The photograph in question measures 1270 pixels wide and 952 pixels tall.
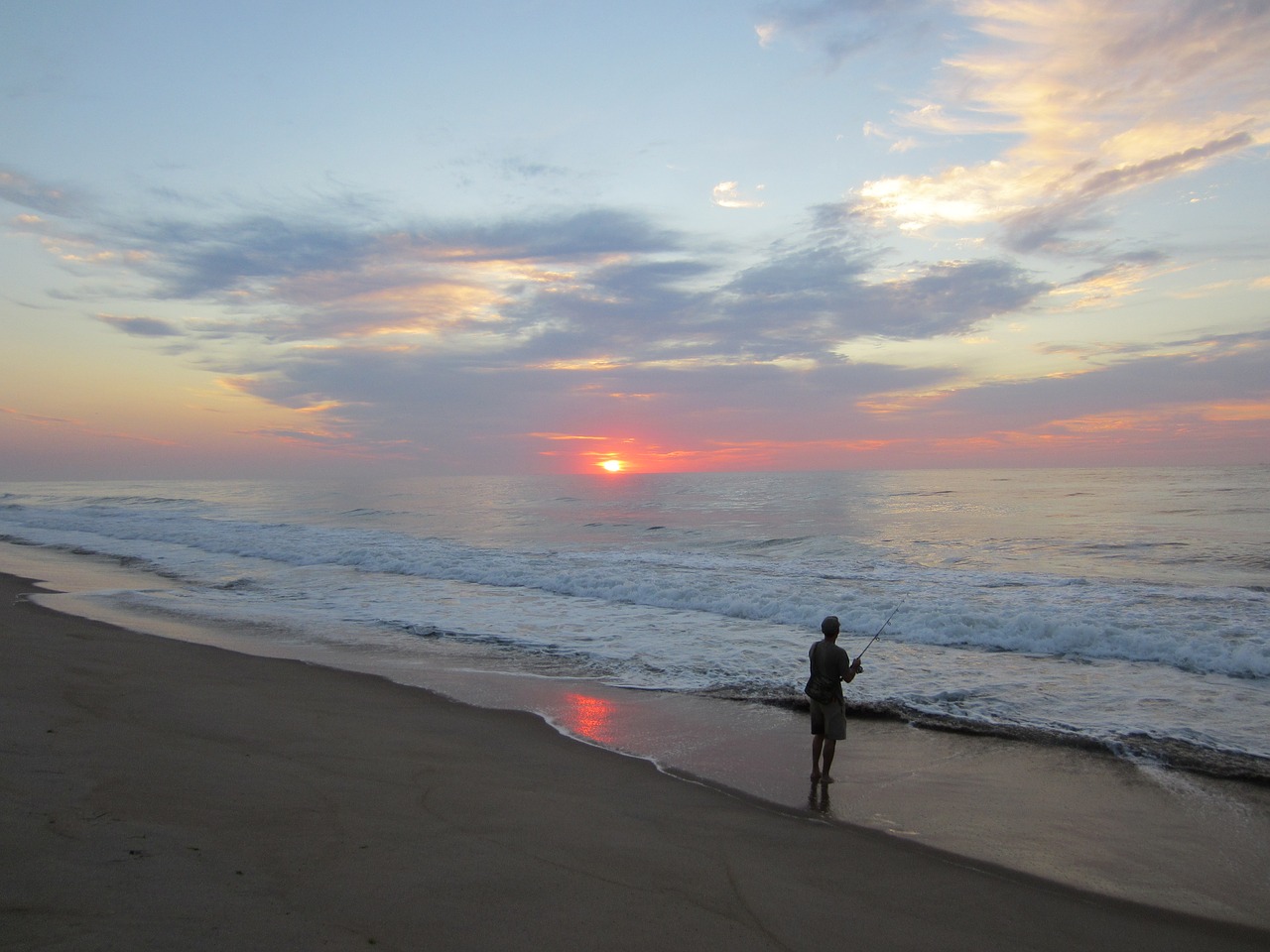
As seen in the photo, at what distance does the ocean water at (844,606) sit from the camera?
31.2 ft

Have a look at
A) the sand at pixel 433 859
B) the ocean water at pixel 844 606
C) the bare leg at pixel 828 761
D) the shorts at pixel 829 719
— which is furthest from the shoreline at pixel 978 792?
the ocean water at pixel 844 606

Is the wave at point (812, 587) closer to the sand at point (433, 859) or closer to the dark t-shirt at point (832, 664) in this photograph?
the dark t-shirt at point (832, 664)

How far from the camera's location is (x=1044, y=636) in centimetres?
1290

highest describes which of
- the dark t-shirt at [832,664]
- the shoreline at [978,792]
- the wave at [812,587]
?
the dark t-shirt at [832,664]

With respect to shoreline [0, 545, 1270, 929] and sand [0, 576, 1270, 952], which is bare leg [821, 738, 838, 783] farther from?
sand [0, 576, 1270, 952]

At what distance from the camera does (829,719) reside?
6703 millimetres

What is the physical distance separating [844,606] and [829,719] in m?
9.21

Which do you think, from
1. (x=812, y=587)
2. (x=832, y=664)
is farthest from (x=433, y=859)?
(x=812, y=587)

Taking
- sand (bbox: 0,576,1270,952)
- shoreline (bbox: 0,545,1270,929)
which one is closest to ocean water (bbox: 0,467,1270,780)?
shoreline (bbox: 0,545,1270,929)

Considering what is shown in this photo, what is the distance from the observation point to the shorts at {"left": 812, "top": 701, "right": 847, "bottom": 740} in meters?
6.67

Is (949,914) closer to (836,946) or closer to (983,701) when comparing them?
(836,946)

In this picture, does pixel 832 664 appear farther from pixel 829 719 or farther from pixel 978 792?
pixel 978 792

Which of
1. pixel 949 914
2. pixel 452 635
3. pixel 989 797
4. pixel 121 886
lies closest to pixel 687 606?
pixel 452 635

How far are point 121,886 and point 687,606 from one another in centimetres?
1359
